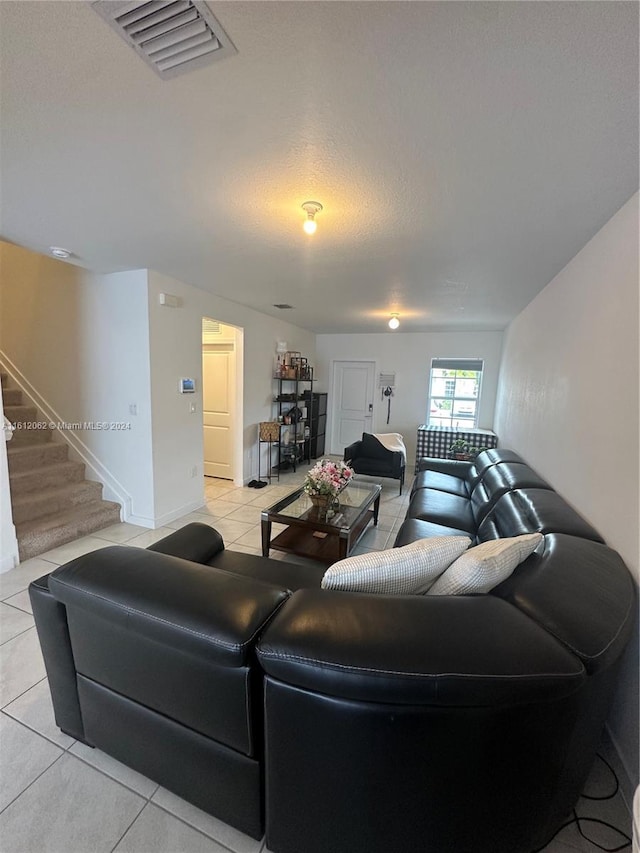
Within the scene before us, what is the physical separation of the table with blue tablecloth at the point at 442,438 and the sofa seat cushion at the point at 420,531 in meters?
2.84

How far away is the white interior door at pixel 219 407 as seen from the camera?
4.88 metres

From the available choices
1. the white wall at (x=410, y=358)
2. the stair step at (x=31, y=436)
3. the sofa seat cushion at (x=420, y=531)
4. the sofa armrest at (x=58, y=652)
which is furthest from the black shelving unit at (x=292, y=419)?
the sofa armrest at (x=58, y=652)

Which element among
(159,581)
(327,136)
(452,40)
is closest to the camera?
(452,40)

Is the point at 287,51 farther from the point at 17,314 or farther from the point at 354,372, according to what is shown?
the point at 354,372

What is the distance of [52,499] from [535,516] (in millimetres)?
3889

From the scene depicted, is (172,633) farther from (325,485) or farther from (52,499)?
(52,499)

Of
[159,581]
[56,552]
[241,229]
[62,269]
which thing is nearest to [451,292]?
[241,229]

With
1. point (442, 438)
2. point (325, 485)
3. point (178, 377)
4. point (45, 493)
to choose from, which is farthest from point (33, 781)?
point (442, 438)

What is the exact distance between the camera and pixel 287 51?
0.98 metres

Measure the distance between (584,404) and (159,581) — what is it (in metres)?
2.27

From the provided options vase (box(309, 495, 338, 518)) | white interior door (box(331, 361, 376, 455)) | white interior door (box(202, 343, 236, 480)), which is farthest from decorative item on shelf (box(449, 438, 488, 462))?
white interior door (box(202, 343, 236, 480))

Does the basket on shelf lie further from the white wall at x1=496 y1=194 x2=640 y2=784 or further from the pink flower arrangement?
the white wall at x1=496 y1=194 x2=640 y2=784

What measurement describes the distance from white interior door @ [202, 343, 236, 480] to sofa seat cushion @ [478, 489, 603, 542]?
11.8 ft

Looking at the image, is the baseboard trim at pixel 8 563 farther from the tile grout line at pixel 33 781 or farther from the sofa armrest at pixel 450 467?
the sofa armrest at pixel 450 467
